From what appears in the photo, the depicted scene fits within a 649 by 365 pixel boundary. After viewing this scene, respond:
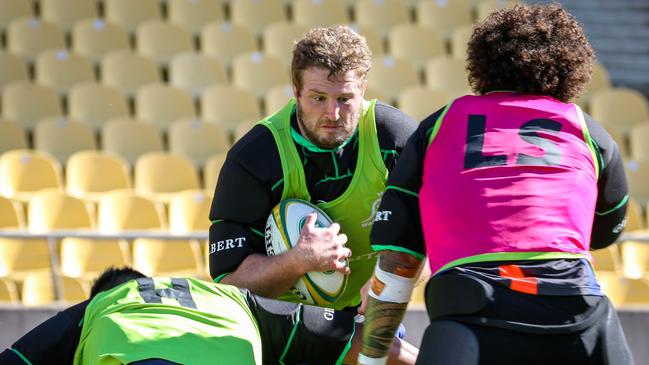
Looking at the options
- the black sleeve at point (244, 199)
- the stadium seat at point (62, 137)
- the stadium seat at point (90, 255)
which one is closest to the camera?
the black sleeve at point (244, 199)

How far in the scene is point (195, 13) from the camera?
34.4 ft

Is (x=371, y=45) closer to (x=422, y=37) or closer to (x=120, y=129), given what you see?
(x=422, y=37)

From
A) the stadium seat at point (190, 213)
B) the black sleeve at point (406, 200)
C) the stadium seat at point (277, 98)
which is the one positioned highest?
the black sleeve at point (406, 200)

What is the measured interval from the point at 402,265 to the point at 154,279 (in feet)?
2.96

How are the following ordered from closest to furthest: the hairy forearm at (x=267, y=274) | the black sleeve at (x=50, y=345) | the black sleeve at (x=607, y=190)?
the black sleeve at (x=607, y=190), the black sleeve at (x=50, y=345), the hairy forearm at (x=267, y=274)

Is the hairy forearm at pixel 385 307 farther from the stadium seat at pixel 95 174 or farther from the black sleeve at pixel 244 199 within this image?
the stadium seat at pixel 95 174

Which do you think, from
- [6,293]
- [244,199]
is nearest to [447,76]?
[6,293]

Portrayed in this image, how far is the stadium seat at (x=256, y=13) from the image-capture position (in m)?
10.5

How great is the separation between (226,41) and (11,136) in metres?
2.35

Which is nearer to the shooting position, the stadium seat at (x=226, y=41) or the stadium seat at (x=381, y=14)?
the stadium seat at (x=226, y=41)

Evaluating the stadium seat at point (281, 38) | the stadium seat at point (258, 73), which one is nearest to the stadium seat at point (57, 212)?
the stadium seat at point (258, 73)

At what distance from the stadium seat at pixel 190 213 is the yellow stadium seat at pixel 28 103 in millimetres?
1797

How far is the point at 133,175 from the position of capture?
8789 mm

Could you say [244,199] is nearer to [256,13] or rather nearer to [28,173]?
[28,173]
